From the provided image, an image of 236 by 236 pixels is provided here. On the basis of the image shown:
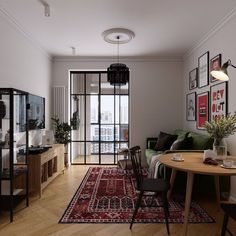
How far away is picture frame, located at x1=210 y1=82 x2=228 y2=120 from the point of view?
364 cm

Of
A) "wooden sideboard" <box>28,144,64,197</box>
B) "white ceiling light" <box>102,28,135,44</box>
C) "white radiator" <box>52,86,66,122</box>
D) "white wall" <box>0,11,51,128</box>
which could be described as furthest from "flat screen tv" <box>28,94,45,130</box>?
"white ceiling light" <box>102,28,135,44</box>

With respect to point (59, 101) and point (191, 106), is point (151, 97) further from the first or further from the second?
point (59, 101)

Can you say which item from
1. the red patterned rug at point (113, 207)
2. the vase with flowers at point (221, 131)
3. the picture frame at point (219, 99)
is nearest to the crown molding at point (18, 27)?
the red patterned rug at point (113, 207)

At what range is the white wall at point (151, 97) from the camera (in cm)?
603

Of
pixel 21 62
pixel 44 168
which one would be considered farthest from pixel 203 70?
pixel 44 168

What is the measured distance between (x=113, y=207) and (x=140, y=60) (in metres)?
3.95

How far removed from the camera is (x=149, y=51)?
5430mm

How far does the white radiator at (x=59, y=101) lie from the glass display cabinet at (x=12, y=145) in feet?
7.97

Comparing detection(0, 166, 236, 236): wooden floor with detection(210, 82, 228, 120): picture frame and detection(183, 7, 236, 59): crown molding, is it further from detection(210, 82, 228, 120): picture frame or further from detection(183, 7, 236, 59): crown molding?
detection(183, 7, 236, 59): crown molding

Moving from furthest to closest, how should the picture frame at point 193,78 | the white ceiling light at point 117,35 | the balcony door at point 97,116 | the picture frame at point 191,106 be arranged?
the balcony door at point 97,116 → the picture frame at point 191,106 → the picture frame at point 193,78 → the white ceiling light at point 117,35

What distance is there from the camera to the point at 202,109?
463 centimetres

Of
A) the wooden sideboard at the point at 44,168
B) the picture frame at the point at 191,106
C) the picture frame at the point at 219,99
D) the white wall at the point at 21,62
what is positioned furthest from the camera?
the picture frame at the point at 191,106

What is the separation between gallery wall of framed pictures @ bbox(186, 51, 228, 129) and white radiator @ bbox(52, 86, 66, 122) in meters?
3.18

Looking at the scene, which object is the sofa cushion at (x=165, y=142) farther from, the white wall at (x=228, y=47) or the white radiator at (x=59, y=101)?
the white radiator at (x=59, y=101)
